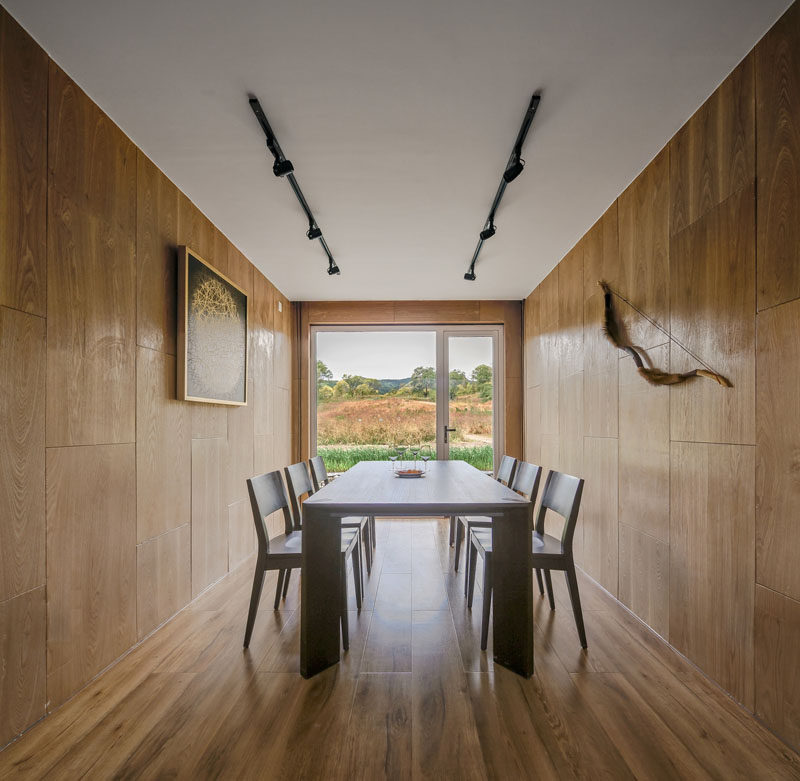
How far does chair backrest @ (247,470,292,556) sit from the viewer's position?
7.96 ft

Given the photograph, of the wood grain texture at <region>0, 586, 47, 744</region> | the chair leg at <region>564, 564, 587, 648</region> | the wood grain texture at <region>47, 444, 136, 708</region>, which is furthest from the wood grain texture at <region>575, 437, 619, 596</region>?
the wood grain texture at <region>0, 586, 47, 744</region>

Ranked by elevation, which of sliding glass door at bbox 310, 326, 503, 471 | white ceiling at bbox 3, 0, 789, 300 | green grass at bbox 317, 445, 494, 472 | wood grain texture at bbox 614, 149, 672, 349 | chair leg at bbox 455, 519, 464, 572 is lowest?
chair leg at bbox 455, 519, 464, 572

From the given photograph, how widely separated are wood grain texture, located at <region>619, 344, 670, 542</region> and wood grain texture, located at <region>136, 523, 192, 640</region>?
2.71 meters

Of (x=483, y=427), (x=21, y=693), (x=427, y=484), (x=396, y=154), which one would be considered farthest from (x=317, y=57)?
(x=483, y=427)

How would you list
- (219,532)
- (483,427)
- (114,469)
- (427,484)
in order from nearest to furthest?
(114,469) → (427,484) → (219,532) → (483,427)

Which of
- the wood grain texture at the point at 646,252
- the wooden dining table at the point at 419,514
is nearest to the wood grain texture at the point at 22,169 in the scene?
the wooden dining table at the point at 419,514

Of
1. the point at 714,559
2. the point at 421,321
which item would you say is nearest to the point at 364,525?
the point at 714,559

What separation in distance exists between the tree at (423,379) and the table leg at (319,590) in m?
3.82

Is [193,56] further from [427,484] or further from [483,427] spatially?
[483,427]

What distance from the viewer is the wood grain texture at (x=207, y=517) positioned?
315 cm

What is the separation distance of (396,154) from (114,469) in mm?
2148

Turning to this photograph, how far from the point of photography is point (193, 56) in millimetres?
1883

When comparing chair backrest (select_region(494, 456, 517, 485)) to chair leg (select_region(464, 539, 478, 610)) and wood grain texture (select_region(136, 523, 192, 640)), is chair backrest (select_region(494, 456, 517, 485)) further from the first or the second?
wood grain texture (select_region(136, 523, 192, 640))

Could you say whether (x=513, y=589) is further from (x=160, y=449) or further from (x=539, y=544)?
(x=160, y=449)
